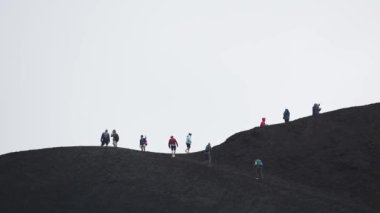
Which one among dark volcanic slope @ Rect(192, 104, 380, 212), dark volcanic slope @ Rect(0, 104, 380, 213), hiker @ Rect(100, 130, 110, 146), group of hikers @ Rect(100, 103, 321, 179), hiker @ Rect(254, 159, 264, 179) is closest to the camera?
dark volcanic slope @ Rect(0, 104, 380, 213)

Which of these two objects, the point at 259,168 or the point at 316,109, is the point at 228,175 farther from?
the point at 316,109

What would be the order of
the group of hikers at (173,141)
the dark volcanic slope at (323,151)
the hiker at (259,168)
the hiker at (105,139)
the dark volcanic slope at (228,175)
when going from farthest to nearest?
the hiker at (105,139) < the group of hikers at (173,141) < the dark volcanic slope at (323,151) < the hiker at (259,168) < the dark volcanic slope at (228,175)

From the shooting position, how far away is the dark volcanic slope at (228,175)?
122 feet

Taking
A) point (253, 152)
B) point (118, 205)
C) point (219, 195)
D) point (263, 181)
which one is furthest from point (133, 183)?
point (253, 152)

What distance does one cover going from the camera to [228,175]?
41781 mm

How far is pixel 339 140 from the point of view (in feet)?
158

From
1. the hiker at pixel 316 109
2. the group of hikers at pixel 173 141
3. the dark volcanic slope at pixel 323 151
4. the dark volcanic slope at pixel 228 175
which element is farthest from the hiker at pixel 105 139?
the hiker at pixel 316 109

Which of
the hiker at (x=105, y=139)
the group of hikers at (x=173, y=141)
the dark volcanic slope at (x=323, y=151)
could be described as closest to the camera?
the dark volcanic slope at (x=323, y=151)

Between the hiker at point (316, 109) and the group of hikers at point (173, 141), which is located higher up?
the hiker at point (316, 109)

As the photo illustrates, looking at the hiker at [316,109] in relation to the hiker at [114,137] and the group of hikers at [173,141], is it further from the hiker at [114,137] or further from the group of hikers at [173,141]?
the hiker at [114,137]

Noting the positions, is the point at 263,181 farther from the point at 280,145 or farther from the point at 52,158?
the point at 52,158

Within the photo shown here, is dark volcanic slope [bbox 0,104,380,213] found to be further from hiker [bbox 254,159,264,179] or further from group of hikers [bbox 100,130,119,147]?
group of hikers [bbox 100,130,119,147]

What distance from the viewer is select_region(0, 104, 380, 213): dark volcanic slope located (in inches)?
1462

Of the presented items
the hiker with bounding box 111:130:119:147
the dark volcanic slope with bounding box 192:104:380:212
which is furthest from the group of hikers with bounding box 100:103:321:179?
→ the dark volcanic slope with bounding box 192:104:380:212
